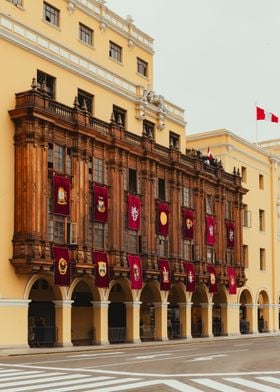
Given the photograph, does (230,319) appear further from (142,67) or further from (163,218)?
(142,67)

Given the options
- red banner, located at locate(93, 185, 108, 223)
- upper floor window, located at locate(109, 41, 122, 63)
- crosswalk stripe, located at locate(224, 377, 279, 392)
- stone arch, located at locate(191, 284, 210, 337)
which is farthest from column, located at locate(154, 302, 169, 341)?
crosswalk stripe, located at locate(224, 377, 279, 392)

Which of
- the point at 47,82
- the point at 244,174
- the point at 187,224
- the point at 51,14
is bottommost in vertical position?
the point at 187,224

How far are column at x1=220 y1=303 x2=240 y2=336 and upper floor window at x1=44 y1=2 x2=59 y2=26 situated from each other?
2921cm

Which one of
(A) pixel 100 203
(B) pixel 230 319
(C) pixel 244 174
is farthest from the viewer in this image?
(C) pixel 244 174

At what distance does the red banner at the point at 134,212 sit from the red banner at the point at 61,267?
7.79 meters

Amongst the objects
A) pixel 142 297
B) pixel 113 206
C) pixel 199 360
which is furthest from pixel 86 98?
pixel 199 360

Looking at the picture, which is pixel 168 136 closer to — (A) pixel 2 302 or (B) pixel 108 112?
(B) pixel 108 112

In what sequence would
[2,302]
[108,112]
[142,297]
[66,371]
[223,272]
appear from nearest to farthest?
1. [66,371]
2. [2,302]
3. [108,112]
4. [142,297]
5. [223,272]

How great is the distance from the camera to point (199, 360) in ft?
103

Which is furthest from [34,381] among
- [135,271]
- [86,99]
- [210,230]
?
[210,230]

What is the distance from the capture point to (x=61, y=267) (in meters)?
43.1

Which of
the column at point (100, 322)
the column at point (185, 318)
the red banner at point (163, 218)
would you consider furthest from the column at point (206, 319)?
the column at point (100, 322)

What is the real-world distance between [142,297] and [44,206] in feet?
60.5

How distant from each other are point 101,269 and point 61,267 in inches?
164
